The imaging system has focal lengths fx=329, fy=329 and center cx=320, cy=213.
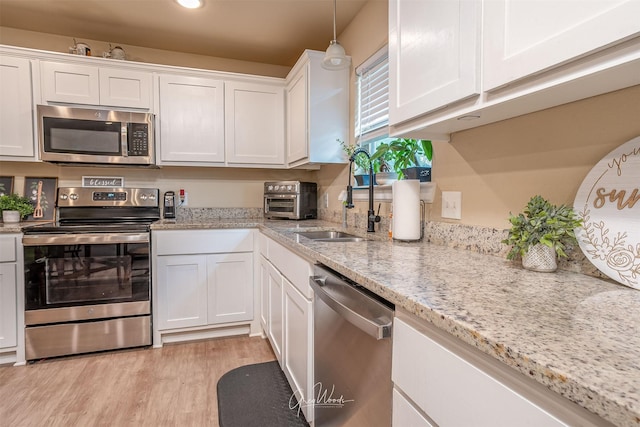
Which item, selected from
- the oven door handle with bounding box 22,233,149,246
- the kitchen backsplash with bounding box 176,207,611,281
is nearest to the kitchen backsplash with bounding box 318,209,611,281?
the kitchen backsplash with bounding box 176,207,611,281

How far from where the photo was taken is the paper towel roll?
1.47 meters

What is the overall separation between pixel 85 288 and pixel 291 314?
1503mm

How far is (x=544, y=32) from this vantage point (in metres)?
0.72

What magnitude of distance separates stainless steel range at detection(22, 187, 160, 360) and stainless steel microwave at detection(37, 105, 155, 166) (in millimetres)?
544

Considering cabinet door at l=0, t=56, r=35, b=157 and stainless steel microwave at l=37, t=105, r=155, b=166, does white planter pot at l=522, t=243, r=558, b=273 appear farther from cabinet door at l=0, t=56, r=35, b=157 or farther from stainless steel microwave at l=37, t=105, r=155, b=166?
cabinet door at l=0, t=56, r=35, b=157

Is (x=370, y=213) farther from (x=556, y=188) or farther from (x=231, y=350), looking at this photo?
(x=231, y=350)

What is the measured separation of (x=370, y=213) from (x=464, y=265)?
0.86 m

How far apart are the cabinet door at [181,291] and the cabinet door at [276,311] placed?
595 mm

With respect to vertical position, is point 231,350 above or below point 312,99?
below

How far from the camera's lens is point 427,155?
1.60 metres

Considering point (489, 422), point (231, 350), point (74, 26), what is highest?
point (74, 26)

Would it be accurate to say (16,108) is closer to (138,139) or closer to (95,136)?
(95,136)

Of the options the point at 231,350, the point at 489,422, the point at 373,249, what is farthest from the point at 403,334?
A: the point at 231,350

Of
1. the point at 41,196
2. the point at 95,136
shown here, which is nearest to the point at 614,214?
the point at 95,136
